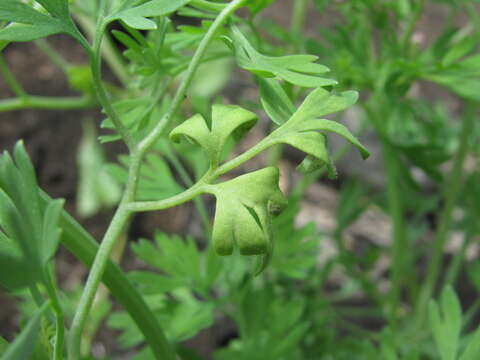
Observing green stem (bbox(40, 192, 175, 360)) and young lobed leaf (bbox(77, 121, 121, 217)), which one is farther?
young lobed leaf (bbox(77, 121, 121, 217))

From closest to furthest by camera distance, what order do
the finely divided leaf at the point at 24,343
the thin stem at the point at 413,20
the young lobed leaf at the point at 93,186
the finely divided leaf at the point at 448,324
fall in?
the finely divided leaf at the point at 24,343 < the finely divided leaf at the point at 448,324 < the thin stem at the point at 413,20 < the young lobed leaf at the point at 93,186

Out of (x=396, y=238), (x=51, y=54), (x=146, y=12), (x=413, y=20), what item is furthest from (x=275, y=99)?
(x=51, y=54)

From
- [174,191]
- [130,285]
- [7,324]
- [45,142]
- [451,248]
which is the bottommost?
[451,248]

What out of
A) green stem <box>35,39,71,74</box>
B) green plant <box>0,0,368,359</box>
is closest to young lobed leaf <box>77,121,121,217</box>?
green stem <box>35,39,71,74</box>

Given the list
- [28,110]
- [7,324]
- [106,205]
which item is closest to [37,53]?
[28,110]

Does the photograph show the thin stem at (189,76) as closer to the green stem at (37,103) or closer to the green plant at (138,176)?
the green plant at (138,176)

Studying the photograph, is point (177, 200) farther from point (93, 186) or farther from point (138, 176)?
point (93, 186)

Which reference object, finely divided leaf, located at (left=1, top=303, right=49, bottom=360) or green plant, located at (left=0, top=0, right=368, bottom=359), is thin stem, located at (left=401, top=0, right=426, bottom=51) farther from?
finely divided leaf, located at (left=1, top=303, right=49, bottom=360)

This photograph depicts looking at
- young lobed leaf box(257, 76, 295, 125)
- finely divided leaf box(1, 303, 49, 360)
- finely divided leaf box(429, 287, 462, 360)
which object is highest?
young lobed leaf box(257, 76, 295, 125)

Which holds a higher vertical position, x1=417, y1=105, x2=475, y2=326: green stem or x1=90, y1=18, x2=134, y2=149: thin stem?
x1=90, y1=18, x2=134, y2=149: thin stem

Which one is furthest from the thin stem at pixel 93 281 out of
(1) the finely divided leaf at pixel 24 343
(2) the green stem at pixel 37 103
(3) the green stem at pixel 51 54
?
(3) the green stem at pixel 51 54

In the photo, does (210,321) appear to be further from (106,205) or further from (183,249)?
(106,205)
